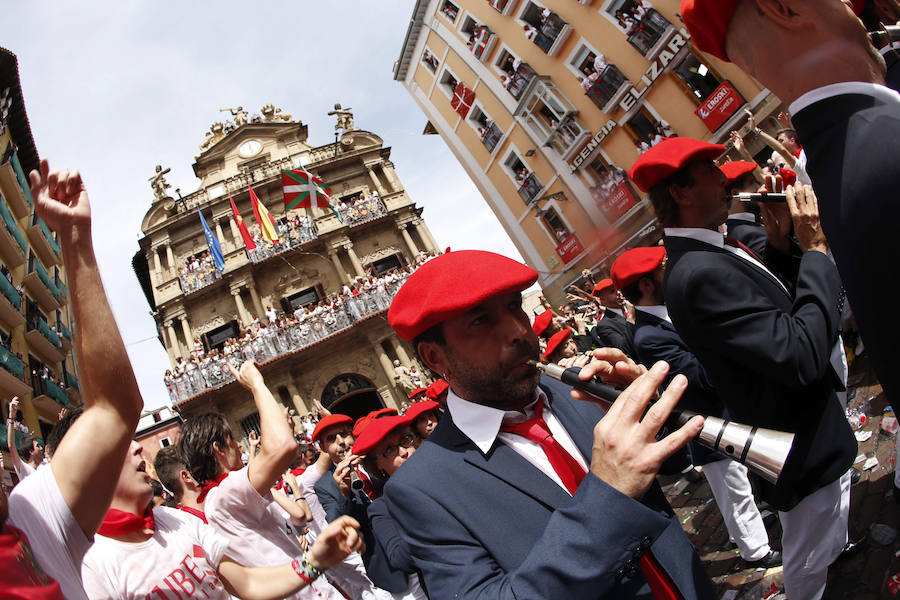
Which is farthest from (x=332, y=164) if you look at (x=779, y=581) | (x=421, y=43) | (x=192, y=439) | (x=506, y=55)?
(x=779, y=581)

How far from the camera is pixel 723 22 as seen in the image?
1616mm

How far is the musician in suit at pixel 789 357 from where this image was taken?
85.4 inches

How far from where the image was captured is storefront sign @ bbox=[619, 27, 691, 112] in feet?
49.4

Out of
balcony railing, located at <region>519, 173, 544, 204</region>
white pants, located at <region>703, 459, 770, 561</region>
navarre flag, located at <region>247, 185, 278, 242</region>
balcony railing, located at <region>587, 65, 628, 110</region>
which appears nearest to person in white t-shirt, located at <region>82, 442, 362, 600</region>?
white pants, located at <region>703, 459, 770, 561</region>

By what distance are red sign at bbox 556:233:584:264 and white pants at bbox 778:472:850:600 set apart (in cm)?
1797

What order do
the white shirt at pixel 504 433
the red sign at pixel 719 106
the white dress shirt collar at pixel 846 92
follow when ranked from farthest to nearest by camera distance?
the red sign at pixel 719 106 → the white shirt at pixel 504 433 → the white dress shirt collar at pixel 846 92

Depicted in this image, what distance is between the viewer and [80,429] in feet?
5.24

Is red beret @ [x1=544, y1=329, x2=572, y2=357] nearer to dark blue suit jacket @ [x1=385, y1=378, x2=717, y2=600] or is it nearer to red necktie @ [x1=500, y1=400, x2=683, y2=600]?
dark blue suit jacket @ [x1=385, y1=378, x2=717, y2=600]

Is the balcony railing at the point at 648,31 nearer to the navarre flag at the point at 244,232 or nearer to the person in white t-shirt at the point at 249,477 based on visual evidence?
the person in white t-shirt at the point at 249,477

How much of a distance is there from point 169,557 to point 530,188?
21.0 m

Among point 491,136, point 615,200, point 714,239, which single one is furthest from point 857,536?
point 491,136

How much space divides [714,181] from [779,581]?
2.78m

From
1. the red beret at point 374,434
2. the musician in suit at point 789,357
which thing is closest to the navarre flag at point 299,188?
the red beret at point 374,434

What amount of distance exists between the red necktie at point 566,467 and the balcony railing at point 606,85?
1757 cm
